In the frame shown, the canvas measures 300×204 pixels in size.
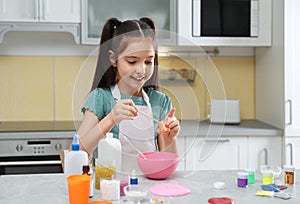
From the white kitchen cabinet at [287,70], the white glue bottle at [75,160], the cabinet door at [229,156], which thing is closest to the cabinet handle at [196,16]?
the white kitchen cabinet at [287,70]

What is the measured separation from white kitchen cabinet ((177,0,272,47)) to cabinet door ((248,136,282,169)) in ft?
2.11

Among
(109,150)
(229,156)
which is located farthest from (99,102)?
(229,156)

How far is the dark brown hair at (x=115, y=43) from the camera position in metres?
1.63

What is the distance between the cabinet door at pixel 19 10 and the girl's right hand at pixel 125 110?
64.3 inches

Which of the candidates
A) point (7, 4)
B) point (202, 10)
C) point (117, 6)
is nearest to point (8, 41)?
point (7, 4)

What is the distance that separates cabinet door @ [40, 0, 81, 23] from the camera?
302 cm

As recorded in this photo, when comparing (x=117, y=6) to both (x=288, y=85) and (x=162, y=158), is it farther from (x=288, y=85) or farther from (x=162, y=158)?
(x=162, y=158)

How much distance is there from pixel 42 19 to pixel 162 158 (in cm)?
163

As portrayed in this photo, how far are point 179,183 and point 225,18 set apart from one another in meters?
1.74

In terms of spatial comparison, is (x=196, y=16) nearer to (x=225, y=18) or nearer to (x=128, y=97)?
(x=225, y=18)

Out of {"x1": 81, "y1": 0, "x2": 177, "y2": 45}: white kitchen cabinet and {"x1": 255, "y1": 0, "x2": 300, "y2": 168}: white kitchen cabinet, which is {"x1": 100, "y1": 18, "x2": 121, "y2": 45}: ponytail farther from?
{"x1": 255, "y1": 0, "x2": 300, "y2": 168}: white kitchen cabinet

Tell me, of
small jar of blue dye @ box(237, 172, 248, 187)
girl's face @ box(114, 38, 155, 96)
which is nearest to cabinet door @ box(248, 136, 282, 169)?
small jar of blue dye @ box(237, 172, 248, 187)

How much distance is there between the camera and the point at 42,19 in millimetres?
3016

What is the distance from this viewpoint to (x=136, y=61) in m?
1.59
